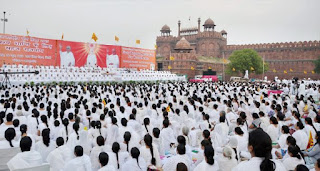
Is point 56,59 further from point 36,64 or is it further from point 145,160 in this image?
point 145,160

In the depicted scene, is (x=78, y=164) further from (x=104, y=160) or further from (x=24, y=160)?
(x=24, y=160)

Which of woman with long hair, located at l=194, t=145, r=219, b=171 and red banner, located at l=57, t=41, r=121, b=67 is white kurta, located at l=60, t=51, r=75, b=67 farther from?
woman with long hair, located at l=194, t=145, r=219, b=171

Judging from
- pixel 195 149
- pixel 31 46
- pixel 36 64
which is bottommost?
pixel 195 149

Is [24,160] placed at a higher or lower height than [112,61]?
lower

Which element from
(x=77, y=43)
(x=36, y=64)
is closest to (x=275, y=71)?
(x=77, y=43)

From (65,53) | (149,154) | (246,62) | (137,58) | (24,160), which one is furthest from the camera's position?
(246,62)

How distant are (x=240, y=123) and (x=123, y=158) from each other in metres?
3.94

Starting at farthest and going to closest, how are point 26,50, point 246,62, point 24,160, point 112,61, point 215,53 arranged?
point 215,53
point 246,62
point 112,61
point 26,50
point 24,160

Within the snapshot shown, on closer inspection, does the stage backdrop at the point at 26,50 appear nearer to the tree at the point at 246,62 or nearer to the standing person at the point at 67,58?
the standing person at the point at 67,58

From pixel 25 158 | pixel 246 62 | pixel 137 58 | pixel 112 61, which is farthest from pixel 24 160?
pixel 246 62

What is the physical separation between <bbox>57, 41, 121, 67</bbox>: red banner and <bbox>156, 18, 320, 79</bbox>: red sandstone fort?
11.2m

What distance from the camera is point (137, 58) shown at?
4266 cm

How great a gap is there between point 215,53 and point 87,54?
108ft

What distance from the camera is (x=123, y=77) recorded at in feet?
106
